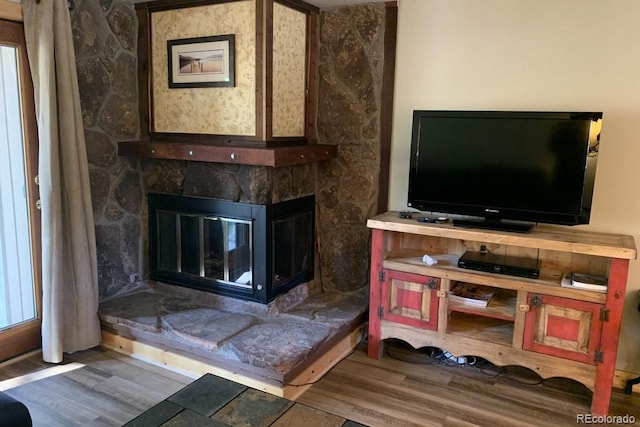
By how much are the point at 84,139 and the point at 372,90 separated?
181 centimetres

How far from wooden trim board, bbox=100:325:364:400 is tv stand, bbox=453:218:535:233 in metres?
0.99

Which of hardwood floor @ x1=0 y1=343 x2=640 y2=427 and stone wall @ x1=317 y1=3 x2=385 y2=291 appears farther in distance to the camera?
stone wall @ x1=317 y1=3 x2=385 y2=291

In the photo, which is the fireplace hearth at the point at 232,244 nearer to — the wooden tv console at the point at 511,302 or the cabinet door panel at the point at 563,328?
the wooden tv console at the point at 511,302

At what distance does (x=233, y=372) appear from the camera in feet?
8.80

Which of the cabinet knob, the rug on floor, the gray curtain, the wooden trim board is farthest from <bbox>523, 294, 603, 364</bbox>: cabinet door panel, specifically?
the gray curtain

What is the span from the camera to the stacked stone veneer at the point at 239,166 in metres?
3.12

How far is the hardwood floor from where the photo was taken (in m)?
2.45

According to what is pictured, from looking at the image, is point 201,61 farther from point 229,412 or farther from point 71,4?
point 229,412

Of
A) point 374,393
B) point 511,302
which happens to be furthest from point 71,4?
point 511,302

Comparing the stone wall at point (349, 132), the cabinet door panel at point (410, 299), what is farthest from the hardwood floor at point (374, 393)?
the stone wall at point (349, 132)

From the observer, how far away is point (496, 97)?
114 inches

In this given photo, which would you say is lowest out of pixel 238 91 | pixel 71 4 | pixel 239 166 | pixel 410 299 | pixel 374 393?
pixel 374 393

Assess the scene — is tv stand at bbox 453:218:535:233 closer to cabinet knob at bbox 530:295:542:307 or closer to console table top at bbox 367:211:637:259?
console table top at bbox 367:211:637:259

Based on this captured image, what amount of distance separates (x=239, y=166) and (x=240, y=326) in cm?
98
